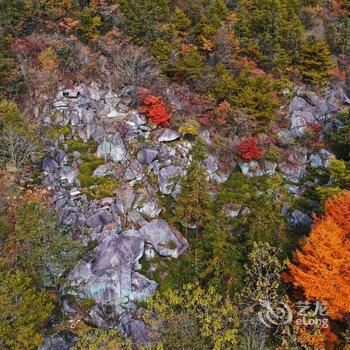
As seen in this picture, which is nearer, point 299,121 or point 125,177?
point 125,177

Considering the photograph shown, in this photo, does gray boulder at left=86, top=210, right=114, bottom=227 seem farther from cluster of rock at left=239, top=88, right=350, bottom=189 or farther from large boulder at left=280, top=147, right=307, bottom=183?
large boulder at left=280, top=147, right=307, bottom=183

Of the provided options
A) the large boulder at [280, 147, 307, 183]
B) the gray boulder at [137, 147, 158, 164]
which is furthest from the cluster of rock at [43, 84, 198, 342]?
the large boulder at [280, 147, 307, 183]

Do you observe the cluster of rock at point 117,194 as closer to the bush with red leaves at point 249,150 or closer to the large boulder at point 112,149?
the large boulder at point 112,149

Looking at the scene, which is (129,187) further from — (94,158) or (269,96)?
(269,96)

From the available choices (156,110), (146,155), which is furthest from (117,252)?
(156,110)

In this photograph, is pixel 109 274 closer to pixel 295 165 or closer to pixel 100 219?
pixel 100 219

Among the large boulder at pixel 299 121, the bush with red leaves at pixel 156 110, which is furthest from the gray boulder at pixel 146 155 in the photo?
the large boulder at pixel 299 121
